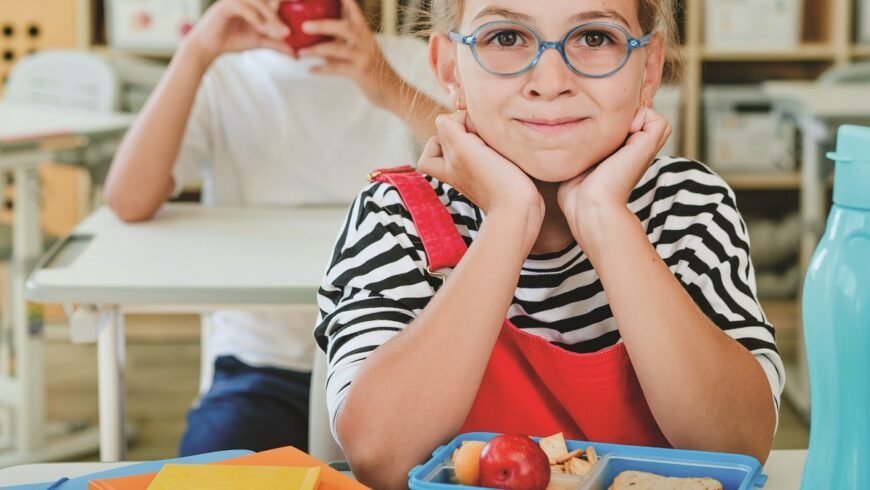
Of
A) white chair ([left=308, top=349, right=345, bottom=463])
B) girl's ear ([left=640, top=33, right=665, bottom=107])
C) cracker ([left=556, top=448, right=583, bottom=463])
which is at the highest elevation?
girl's ear ([left=640, top=33, right=665, bottom=107])

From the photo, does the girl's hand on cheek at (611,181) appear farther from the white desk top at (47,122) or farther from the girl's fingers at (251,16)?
the white desk top at (47,122)

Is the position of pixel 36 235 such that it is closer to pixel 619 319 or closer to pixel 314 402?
pixel 314 402

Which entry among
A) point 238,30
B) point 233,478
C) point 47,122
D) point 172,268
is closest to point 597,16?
point 233,478

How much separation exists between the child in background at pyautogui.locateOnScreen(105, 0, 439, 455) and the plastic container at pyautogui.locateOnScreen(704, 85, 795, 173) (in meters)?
2.00

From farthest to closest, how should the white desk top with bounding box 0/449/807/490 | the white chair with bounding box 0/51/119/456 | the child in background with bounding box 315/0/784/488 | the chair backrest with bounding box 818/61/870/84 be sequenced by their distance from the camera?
the chair backrest with bounding box 818/61/870/84, the white chair with bounding box 0/51/119/456, the child in background with bounding box 315/0/784/488, the white desk top with bounding box 0/449/807/490

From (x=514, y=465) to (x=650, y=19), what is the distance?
21.9 inches

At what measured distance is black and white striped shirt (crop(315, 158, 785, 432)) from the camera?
3.54 ft

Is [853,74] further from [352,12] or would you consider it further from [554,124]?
[554,124]

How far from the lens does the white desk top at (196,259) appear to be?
159 cm

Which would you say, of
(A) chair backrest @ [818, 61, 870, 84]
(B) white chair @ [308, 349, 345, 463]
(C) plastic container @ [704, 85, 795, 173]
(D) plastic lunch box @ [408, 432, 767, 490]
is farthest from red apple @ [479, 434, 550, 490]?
(C) plastic container @ [704, 85, 795, 173]

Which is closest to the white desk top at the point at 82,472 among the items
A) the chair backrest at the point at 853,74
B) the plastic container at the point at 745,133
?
the chair backrest at the point at 853,74

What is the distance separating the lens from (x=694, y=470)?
80 centimetres

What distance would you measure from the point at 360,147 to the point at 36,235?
3.84ft

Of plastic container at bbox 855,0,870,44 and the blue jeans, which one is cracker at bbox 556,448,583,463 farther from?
plastic container at bbox 855,0,870,44
